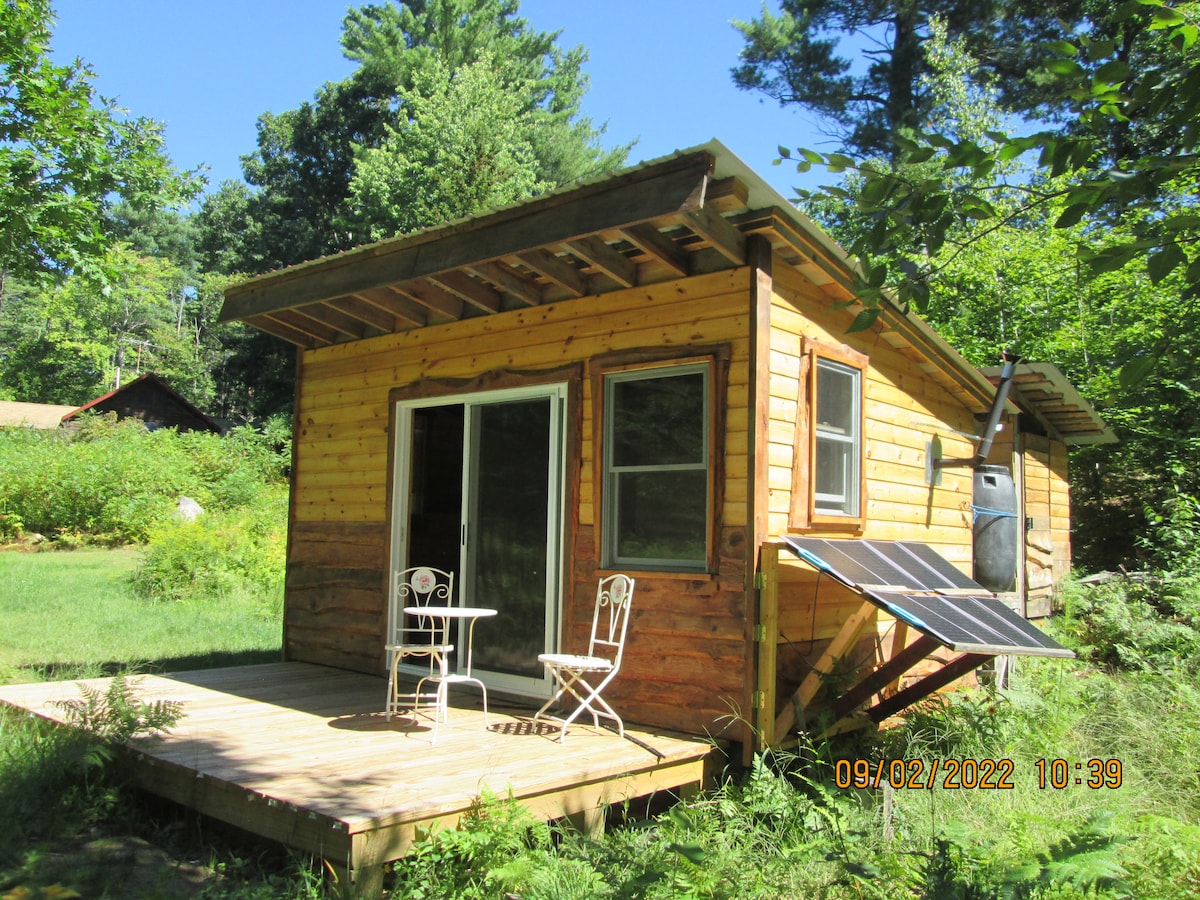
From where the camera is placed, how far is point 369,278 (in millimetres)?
5828

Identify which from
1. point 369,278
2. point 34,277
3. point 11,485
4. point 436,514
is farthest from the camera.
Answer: point 11,485

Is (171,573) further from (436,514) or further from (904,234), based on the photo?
(904,234)

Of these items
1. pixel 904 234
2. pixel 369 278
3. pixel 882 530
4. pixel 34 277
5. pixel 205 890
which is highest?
pixel 34 277

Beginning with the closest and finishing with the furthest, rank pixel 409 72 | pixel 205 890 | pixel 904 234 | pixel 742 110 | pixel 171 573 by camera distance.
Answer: pixel 904 234 < pixel 205 890 < pixel 171 573 < pixel 742 110 < pixel 409 72

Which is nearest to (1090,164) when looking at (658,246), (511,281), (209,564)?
(658,246)

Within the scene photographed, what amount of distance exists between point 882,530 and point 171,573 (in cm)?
984

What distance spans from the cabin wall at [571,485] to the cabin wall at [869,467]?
298 millimetres

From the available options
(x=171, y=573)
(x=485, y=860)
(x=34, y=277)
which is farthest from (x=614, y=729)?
(x=171, y=573)

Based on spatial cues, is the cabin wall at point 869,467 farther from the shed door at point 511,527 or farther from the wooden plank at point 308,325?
the wooden plank at point 308,325

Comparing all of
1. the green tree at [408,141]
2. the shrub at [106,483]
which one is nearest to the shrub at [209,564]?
the shrub at [106,483]

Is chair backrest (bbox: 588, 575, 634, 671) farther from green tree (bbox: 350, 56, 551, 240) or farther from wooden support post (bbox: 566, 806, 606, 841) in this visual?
green tree (bbox: 350, 56, 551, 240)

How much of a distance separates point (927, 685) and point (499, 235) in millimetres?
3465

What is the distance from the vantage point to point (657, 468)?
17.6ft

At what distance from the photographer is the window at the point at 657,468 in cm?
522
